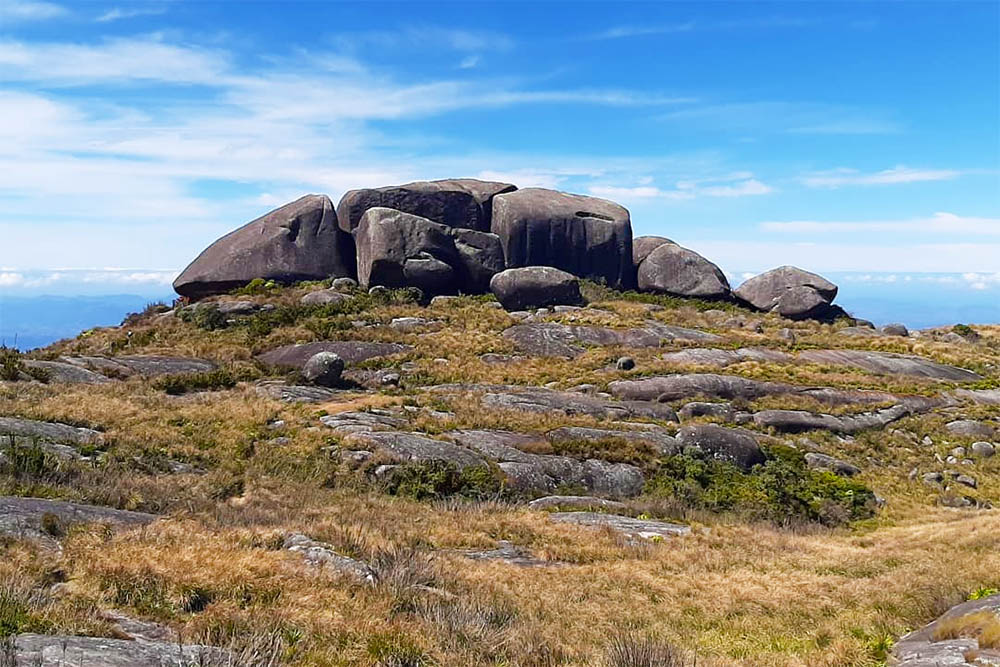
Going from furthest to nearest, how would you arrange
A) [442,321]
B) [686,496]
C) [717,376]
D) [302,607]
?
[442,321] → [717,376] → [686,496] → [302,607]

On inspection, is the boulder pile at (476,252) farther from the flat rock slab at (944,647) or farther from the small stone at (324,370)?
the flat rock slab at (944,647)

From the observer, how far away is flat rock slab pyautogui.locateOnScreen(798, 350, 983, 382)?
3888 cm

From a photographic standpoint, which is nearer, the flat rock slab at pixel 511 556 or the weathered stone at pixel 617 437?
the flat rock slab at pixel 511 556

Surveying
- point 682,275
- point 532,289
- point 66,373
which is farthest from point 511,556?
point 682,275

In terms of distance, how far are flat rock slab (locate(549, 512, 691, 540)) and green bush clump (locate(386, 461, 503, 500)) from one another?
2291 millimetres

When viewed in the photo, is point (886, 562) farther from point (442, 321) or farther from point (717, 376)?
point (442, 321)

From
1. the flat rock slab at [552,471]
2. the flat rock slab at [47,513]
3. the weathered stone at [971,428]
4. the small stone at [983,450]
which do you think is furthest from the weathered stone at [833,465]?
the flat rock slab at [47,513]

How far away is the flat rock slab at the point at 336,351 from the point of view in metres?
36.4

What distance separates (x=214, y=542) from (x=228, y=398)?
57.3 feet

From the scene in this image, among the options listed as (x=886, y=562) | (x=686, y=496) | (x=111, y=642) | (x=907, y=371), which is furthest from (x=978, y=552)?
(x=907, y=371)

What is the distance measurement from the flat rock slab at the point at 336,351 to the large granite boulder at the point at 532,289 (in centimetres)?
1218

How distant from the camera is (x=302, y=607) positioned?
26.3 feet

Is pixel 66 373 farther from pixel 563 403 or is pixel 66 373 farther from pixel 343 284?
pixel 343 284

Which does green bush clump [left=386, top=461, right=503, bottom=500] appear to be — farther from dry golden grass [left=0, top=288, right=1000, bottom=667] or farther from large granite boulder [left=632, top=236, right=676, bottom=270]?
large granite boulder [left=632, top=236, right=676, bottom=270]
